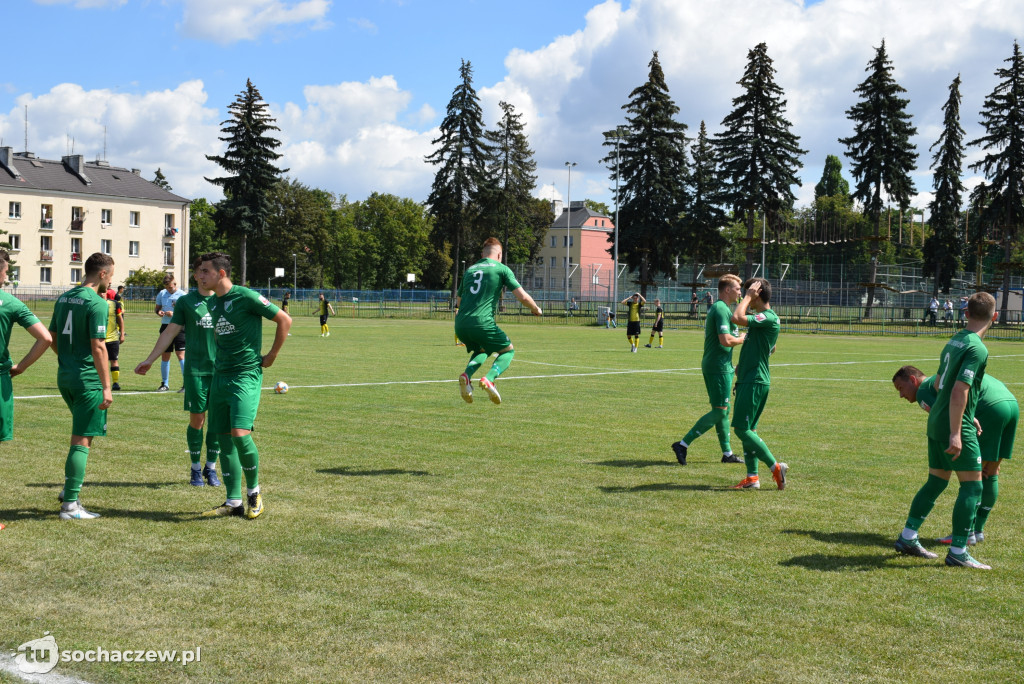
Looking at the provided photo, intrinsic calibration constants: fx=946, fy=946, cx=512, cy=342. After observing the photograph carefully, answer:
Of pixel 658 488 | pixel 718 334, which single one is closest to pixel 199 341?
pixel 658 488

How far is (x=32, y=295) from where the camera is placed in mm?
74312

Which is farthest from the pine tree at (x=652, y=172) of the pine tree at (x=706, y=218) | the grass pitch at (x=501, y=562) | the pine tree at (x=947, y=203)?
the grass pitch at (x=501, y=562)

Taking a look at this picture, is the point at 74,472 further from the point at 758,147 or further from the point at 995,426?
the point at 758,147

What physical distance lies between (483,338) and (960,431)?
5.35 metres

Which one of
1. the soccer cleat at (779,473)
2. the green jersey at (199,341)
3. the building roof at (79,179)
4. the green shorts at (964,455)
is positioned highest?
the building roof at (79,179)

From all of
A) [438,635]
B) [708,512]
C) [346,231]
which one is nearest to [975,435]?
[708,512]

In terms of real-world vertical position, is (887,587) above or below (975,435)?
below

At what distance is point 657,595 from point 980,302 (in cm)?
285

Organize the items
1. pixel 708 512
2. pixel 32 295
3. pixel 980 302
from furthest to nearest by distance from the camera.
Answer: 1. pixel 32 295
2. pixel 708 512
3. pixel 980 302

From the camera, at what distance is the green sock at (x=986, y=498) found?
6.89 m

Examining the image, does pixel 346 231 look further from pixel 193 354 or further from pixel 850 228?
pixel 193 354

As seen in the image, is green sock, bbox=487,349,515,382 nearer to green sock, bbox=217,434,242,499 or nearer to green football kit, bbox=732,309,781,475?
green football kit, bbox=732,309,781,475

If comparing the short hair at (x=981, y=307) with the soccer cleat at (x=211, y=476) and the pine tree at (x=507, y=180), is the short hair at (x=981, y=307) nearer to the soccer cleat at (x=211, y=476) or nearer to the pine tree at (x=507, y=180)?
the soccer cleat at (x=211, y=476)

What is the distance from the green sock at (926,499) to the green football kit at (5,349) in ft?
21.3
